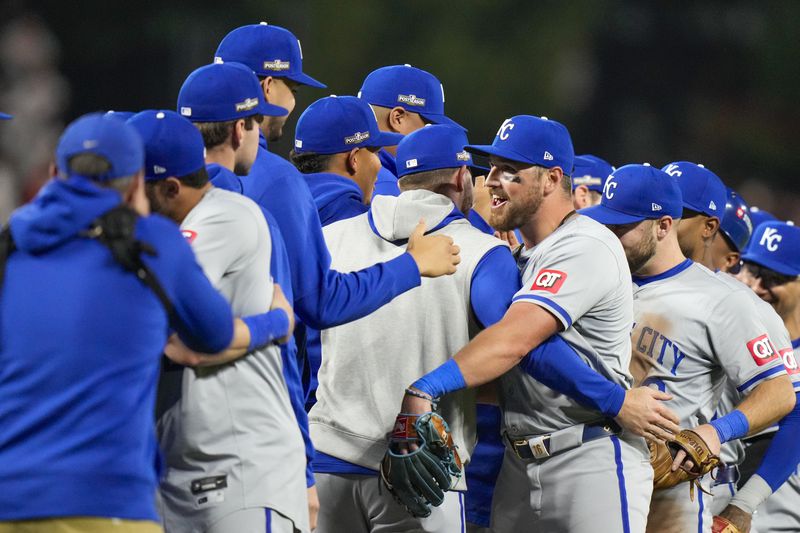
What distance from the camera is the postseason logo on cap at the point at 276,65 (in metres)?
4.39

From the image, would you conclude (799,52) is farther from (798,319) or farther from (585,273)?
(585,273)

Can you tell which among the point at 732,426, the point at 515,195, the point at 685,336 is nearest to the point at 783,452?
the point at 732,426

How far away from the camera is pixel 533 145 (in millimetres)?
3910

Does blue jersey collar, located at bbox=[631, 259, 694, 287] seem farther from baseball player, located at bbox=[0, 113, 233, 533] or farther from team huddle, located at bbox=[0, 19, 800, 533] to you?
baseball player, located at bbox=[0, 113, 233, 533]

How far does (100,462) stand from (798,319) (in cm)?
395

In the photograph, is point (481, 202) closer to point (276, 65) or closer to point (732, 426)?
point (276, 65)

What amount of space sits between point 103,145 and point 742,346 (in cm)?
264

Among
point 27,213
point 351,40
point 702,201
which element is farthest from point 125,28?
point 27,213

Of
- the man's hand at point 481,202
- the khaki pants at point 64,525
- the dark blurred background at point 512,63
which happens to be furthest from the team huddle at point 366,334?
the dark blurred background at point 512,63

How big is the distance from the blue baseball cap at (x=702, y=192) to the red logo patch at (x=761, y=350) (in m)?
0.72

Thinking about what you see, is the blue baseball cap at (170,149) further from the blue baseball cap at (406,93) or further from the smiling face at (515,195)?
the blue baseball cap at (406,93)

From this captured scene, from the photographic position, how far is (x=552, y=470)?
371 cm

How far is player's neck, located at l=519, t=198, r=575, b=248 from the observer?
3900 mm

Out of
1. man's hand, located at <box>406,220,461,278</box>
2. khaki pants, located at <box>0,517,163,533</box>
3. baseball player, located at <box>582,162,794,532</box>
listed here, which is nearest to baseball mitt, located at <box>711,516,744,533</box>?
baseball player, located at <box>582,162,794,532</box>
